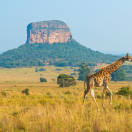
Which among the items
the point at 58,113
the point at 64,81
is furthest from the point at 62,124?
the point at 64,81

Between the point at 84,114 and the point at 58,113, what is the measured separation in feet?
2.65

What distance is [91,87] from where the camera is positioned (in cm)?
998

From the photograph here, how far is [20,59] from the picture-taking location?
194875 millimetres

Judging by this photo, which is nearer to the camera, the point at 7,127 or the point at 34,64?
the point at 7,127

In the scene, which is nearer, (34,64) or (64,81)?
(64,81)

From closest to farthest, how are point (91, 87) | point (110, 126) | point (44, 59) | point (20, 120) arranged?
point (110, 126), point (20, 120), point (91, 87), point (44, 59)

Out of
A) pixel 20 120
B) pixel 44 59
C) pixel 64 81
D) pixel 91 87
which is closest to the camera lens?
pixel 20 120

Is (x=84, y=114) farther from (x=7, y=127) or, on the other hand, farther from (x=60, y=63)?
(x=60, y=63)

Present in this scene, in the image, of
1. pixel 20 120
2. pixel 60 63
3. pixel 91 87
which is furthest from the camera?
pixel 60 63

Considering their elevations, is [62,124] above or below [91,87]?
below

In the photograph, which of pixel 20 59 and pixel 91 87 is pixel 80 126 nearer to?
pixel 91 87

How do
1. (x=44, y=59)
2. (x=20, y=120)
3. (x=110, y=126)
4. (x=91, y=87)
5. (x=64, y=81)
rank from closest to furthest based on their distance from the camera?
1. (x=110, y=126)
2. (x=20, y=120)
3. (x=91, y=87)
4. (x=64, y=81)
5. (x=44, y=59)

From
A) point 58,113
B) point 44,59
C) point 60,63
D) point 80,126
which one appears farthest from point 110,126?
point 44,59

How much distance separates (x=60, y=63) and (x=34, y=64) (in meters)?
17.0
